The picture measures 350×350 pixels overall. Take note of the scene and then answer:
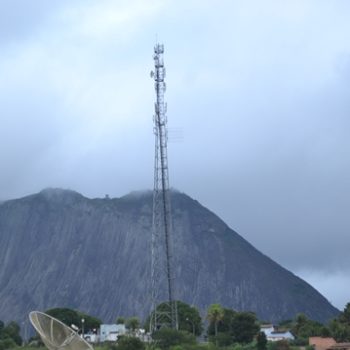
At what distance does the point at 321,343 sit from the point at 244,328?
63.0 feet

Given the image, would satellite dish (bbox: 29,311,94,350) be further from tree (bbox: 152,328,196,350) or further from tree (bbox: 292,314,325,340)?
tree (bbox: 292,314,325,340)

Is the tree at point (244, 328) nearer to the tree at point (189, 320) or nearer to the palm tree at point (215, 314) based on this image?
the palm tree at point (215, 314)

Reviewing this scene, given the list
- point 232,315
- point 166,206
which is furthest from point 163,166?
point 232,315

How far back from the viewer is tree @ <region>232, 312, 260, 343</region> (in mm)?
131000

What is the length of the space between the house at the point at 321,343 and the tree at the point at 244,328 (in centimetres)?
1398

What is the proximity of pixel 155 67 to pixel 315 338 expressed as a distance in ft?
152

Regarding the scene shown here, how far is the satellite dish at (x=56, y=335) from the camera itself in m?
56.0

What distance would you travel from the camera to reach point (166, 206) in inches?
3856

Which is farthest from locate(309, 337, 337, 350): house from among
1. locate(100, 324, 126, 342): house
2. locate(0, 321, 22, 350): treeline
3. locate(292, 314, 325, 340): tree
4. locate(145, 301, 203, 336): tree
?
locate(100, 324, 126, 342): house

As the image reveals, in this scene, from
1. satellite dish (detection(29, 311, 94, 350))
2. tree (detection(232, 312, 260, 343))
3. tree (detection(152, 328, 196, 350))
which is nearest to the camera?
satellite dish (detection(29, 311, 94, 350))

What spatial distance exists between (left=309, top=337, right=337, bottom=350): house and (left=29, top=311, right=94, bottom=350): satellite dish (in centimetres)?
5740

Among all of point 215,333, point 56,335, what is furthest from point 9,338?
point 56,335

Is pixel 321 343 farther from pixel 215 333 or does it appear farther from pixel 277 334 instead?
pixel 277 334

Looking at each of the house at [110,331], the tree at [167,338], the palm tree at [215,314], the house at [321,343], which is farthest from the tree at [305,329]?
the house at [110,331]
